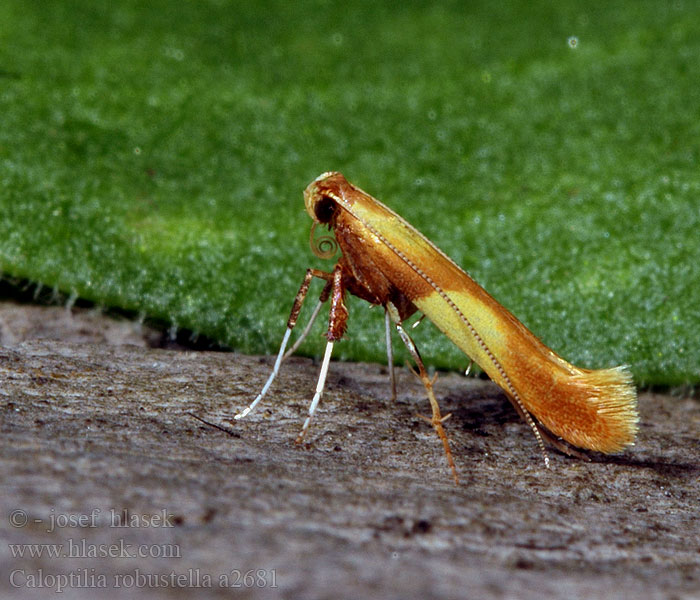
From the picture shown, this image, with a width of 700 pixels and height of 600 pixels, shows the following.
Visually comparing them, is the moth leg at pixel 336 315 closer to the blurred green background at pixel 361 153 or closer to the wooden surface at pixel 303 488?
the wooden surface at pixel 303 488

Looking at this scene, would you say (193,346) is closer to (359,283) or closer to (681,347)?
(359,283)

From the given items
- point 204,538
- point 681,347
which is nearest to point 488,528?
point 204,538

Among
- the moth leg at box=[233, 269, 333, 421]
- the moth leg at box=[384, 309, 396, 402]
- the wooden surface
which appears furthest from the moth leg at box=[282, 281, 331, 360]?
the moth leg at box=[384, 309, 396, 402]

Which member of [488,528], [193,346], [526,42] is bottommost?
[488,528]

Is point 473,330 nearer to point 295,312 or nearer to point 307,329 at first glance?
point 295,312

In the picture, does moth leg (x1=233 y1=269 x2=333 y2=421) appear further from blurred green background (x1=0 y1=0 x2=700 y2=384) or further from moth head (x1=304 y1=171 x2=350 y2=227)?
blurred green background (x1=0 y1=0 x2=700 y2=384)

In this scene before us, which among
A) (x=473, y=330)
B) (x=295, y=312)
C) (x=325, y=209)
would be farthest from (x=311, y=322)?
(x=473, y=330)
